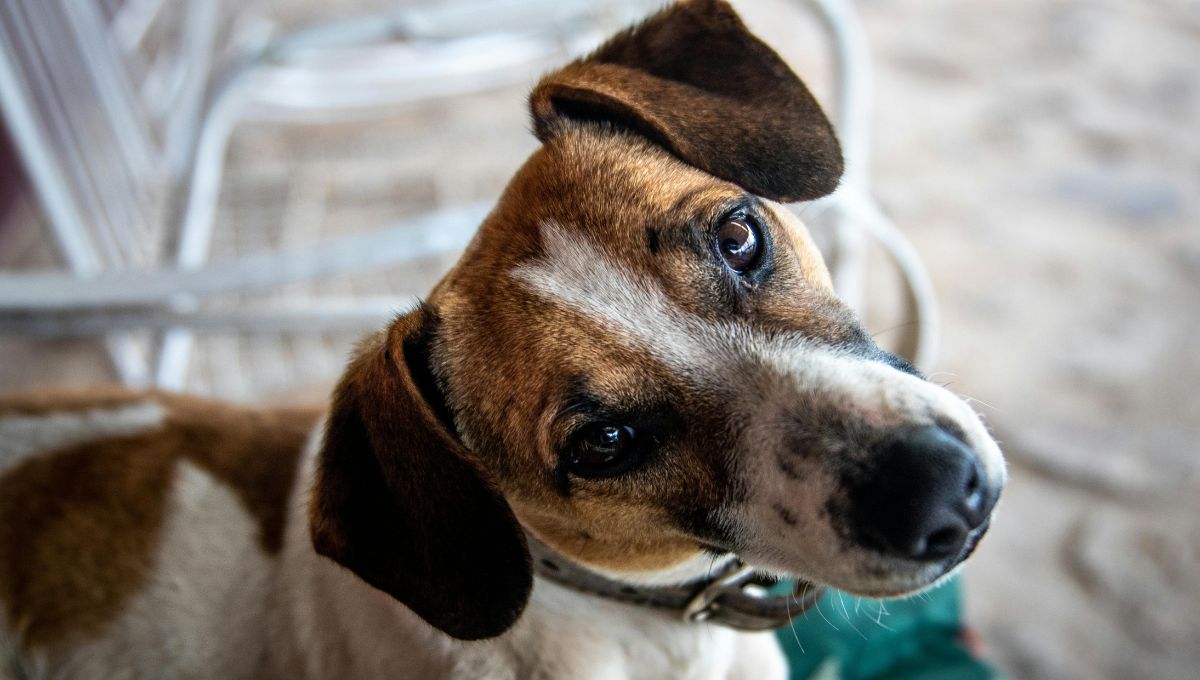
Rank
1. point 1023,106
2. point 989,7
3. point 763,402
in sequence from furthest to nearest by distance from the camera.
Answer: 1. point 989,7
2. point 1023,106
3. point 763,402

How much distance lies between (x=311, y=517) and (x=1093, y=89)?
171 inches

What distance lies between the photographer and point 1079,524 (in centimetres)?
281

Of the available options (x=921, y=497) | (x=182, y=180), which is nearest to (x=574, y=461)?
(x=921, y=497)

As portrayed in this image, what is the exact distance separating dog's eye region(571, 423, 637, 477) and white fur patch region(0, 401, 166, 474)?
3.15 feet

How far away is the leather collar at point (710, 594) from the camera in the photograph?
148 cm

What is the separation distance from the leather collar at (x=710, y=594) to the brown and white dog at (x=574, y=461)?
0.08ft

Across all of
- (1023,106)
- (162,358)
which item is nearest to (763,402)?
(162,358)

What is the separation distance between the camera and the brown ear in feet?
4.23

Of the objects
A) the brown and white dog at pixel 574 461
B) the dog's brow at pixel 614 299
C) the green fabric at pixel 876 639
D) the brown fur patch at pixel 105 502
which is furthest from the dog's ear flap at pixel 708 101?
the green fabric at pixel 876 639

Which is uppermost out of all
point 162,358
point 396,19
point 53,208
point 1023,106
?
point 396,19

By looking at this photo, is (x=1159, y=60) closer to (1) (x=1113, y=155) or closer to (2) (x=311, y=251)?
(1) (x=1113, y=155)

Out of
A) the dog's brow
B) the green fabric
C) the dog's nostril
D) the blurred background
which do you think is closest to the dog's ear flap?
the dog's brow

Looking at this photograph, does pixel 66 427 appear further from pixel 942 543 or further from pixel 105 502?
pixel 942 543

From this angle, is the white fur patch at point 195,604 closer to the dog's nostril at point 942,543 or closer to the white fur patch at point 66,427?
the white fur patch at point 66,427
